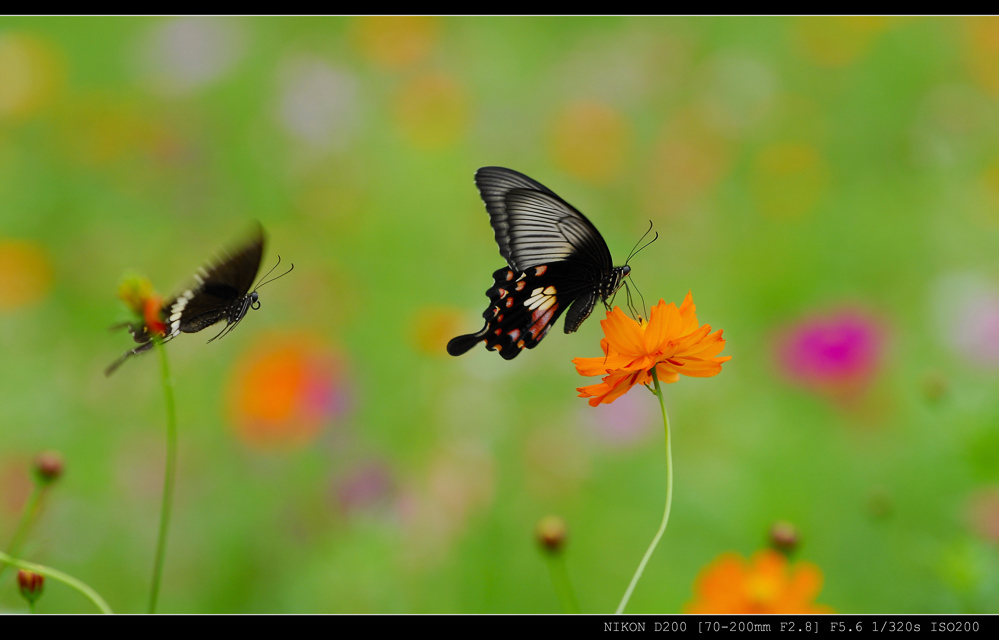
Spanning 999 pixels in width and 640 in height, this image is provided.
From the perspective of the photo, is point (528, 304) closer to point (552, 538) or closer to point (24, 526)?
point (552, 538)

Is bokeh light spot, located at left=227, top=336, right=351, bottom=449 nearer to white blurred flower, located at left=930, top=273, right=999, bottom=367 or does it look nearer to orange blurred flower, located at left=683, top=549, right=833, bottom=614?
orange blurred flower, located at left=683, top=549, right=833, bottom=614

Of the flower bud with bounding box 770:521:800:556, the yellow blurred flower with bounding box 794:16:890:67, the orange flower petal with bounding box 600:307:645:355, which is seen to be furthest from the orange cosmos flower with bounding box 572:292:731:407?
→ the yellow blurred flower with bounding box 794:16:890:67

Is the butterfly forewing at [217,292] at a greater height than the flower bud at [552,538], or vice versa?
the butterfly forewing at [217,292]

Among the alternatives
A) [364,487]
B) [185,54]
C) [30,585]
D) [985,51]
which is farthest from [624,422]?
[185,54]

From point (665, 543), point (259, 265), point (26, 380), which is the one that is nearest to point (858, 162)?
point (665, 543)

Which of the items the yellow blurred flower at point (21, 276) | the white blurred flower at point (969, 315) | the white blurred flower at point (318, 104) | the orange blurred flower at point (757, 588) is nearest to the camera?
the orange blurred flower at point (757, 588)

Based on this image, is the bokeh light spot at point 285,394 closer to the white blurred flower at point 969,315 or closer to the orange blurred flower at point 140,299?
the orange blurred flower at point 140,299

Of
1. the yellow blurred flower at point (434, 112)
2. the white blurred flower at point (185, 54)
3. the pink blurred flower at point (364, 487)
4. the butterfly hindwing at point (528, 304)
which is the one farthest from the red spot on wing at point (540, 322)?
the white blurred flower at point (185, 54)

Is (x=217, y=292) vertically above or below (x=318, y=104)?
above
